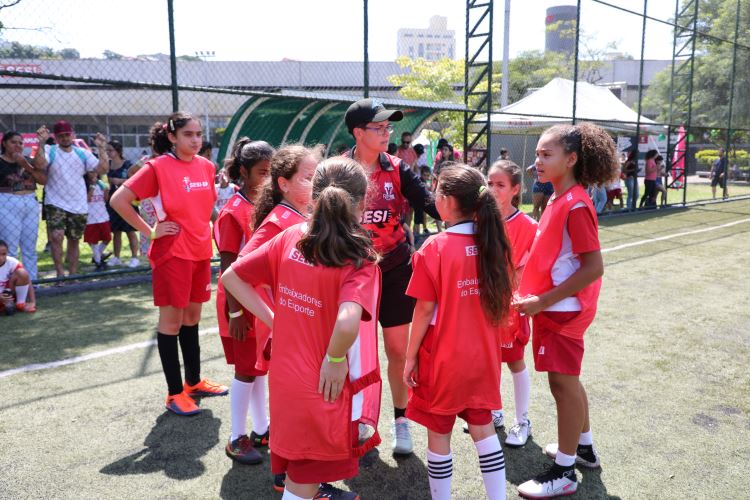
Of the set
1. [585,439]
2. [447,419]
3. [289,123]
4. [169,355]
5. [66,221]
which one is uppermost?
[289,123]

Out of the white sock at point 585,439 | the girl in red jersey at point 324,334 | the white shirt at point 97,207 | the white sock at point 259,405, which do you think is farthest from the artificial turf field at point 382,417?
the white shirt at point 97,207

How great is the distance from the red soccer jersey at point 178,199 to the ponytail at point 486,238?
71.3 inches

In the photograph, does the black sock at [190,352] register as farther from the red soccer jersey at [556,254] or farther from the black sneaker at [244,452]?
the red soccer jersey at [556,254]

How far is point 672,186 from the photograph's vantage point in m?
18.7

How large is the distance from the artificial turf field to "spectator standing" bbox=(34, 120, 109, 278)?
138 cm

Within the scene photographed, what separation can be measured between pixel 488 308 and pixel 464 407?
17.1 inches

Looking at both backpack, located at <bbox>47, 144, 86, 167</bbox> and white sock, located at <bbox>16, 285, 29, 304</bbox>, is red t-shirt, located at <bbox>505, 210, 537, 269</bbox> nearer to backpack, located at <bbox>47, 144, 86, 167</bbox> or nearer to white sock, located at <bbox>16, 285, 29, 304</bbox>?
white sock, located at <bbox>16, 285, 29, 304</bbox>

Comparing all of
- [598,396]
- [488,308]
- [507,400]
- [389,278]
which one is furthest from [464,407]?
[598,396]

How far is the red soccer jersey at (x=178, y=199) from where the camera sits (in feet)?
12.1

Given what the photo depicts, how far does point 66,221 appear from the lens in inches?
310

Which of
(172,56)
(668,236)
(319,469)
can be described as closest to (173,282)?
(319,469)

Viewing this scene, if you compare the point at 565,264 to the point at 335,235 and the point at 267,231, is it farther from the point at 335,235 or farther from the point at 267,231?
the point at 267,231

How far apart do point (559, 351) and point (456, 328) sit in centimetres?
66

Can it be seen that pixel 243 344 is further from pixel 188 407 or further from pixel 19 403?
pixel 19 403
